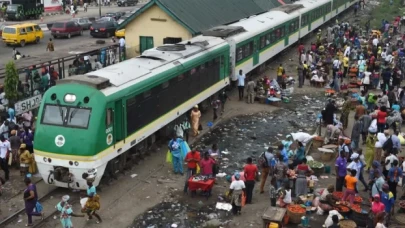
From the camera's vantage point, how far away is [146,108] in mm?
16219

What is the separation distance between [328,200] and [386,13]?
47.2 m

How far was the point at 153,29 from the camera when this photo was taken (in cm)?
2794

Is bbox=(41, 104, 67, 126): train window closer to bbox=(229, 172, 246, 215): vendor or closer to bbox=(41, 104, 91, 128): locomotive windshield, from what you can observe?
bbox=(41, 104, 91, 128): locomotive windshield

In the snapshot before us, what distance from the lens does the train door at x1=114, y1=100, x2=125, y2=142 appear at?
14.6m

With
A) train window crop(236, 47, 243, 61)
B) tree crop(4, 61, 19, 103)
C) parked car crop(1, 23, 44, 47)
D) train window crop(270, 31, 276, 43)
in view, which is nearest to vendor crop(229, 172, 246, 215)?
tree crop(4, 61, 19, 103)

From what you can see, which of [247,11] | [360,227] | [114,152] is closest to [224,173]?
[114,152]

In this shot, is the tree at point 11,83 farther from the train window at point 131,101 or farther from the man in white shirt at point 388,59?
the man in white shirt at point 388,59

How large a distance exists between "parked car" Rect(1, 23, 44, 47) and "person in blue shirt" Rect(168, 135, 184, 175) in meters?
25.2

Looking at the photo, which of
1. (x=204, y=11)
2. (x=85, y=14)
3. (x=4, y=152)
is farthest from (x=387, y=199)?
(x=85, y=14)

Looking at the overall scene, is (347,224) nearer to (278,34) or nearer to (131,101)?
(131,101)

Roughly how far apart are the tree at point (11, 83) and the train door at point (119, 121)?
22.3 ft

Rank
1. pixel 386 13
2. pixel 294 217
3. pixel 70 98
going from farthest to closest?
pixel 386 13
pixel 70 98
pixel 294 217

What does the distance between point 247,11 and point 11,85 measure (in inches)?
768

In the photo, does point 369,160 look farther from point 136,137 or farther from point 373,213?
point 136,137
